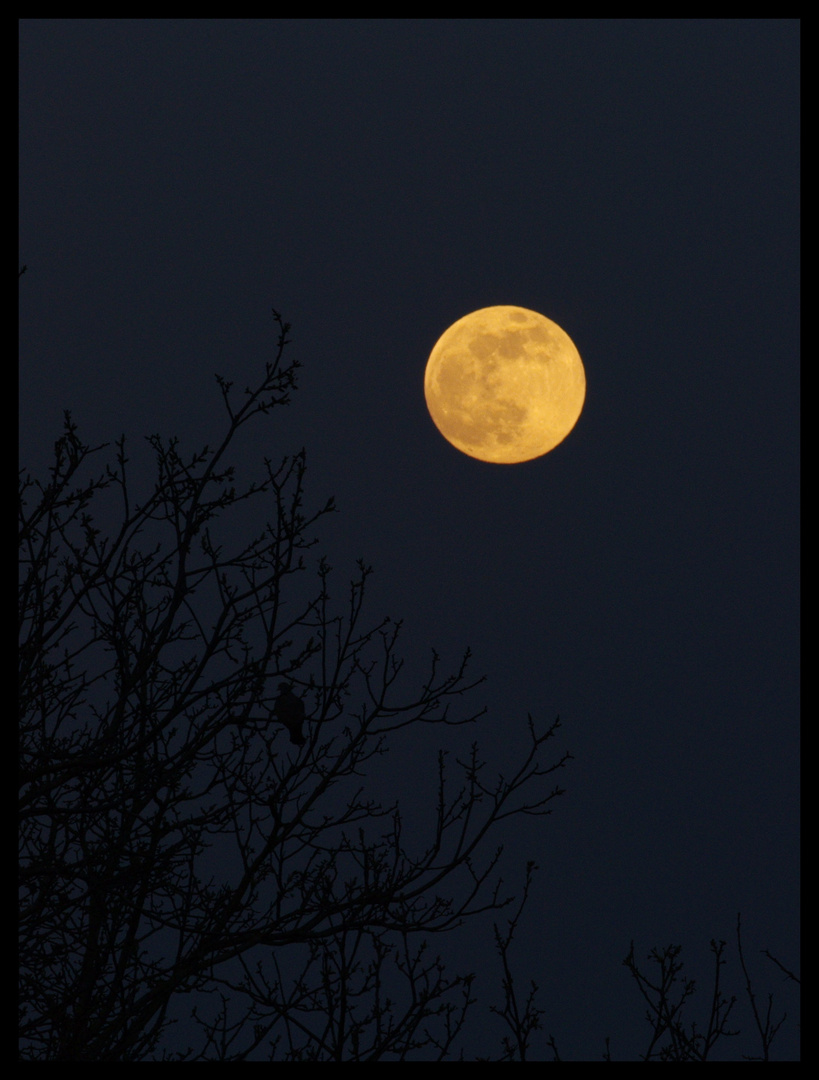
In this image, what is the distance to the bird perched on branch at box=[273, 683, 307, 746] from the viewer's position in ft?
19.9

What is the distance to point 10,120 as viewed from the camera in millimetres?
4105

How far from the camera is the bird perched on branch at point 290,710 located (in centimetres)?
608

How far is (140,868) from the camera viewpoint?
562 cm

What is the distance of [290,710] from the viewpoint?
6.12 meters

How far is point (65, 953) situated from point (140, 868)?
104cm

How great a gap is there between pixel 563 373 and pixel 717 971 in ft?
37.5

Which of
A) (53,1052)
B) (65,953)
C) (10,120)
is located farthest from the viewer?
(53,1052)
